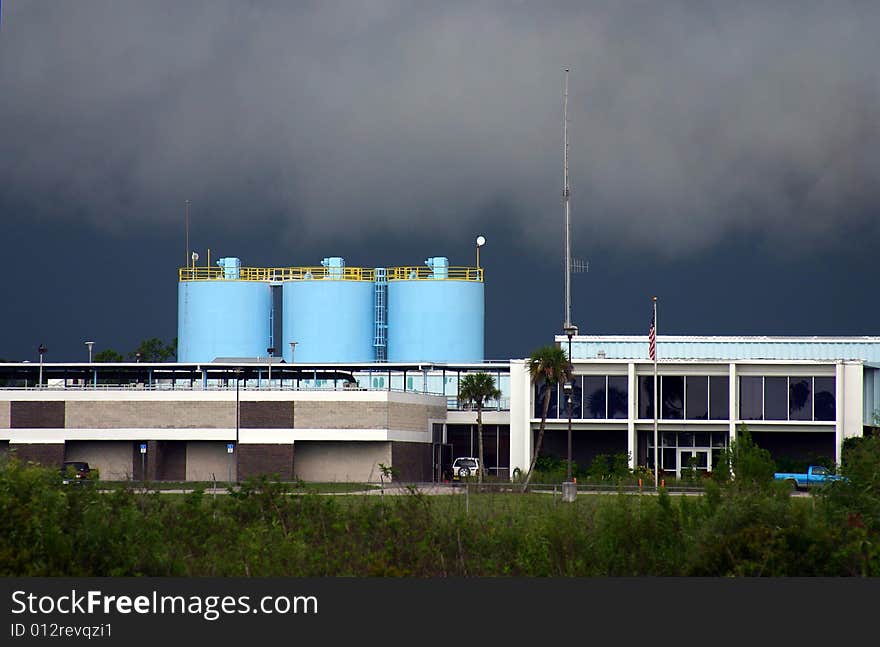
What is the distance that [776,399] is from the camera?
83750mm

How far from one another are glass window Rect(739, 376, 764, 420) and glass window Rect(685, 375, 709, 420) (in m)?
2.05

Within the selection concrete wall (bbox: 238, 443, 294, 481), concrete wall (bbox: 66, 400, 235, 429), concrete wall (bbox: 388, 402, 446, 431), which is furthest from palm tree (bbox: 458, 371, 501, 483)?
concrete wall (bbox: 66, 400, 235, 429)

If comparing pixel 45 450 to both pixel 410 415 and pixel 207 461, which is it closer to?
pixel 207 461

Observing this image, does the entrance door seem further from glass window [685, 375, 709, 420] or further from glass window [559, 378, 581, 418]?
Result: glass window [559, 378, 581, 418]

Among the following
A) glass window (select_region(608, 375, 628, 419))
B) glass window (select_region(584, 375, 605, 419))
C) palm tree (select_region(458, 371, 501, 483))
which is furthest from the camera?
palm tree (select_region(458, 371, 501, 483))

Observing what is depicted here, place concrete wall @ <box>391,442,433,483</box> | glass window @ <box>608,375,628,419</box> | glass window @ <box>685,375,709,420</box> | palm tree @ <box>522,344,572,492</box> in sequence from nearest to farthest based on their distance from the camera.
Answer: palm tree @ <box>522,344,572,492</box>
glass window @ <box>685,375,709,420</box>
glass window @ <box>608,375,628,419</box>
concrete wall @ <box>391,442,433,483</box>

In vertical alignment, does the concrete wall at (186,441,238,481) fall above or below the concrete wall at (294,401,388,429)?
below

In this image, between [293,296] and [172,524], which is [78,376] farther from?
[172,524]

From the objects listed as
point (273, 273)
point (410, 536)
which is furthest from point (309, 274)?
point (410, 536)

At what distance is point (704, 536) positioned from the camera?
27.6 metres

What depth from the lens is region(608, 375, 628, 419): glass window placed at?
8481 centimetres

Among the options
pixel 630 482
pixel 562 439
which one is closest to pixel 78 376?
pixel 562 439

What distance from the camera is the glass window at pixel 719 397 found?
275ft

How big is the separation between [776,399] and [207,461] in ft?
112
